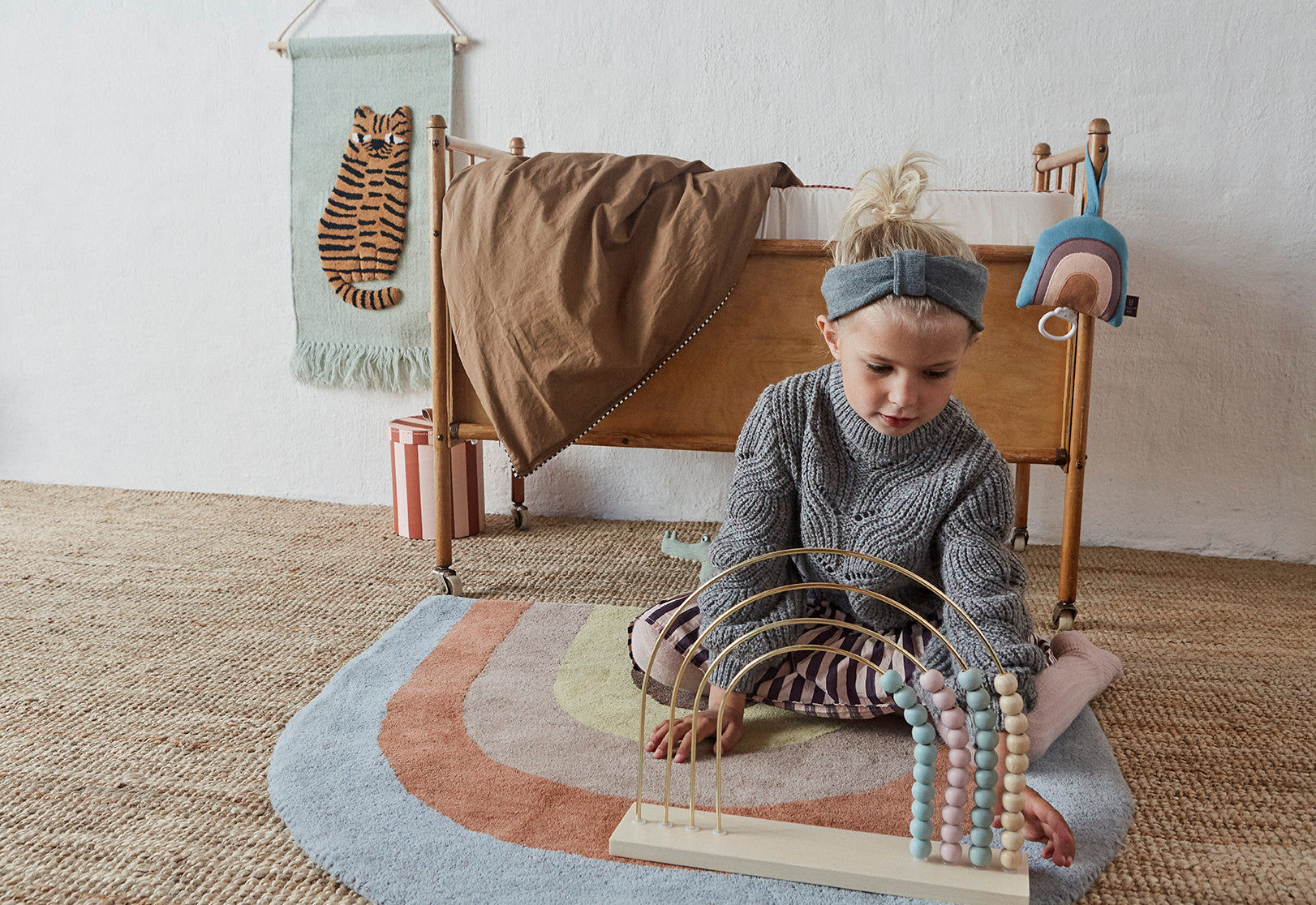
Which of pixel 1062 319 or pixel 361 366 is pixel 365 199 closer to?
pixel 361 366

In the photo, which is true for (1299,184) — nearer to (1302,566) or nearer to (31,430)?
(1302,566)

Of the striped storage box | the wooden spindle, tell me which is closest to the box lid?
the striped storage box

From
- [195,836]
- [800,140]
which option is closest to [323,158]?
[800,140]

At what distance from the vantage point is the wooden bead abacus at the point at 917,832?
78 cm

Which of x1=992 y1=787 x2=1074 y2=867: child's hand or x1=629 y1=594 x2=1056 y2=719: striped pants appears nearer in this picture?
x1=992 y1=787 x2=1074 y2=867: child's hand

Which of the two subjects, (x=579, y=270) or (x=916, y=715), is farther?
(x=579, y=270)

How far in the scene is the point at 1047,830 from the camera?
0.88 metres

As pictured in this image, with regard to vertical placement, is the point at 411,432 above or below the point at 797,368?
below

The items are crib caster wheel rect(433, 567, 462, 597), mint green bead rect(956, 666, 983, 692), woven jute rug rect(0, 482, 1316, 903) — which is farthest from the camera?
crib caster wheel rect(433, 567, 462, 597)

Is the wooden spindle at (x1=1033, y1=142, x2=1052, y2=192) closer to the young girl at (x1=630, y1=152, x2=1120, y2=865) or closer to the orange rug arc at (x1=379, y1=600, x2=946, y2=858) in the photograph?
the young girl at (x1=630, y1=152, x2=1120, y2=865)

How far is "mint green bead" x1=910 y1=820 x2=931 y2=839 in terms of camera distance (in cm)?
83

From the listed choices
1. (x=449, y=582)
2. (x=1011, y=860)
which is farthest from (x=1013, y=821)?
(x=449, y=582)

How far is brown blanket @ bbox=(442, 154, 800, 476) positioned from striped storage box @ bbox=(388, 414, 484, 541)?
1.53 ft

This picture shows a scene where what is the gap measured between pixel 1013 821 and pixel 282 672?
0.93m
